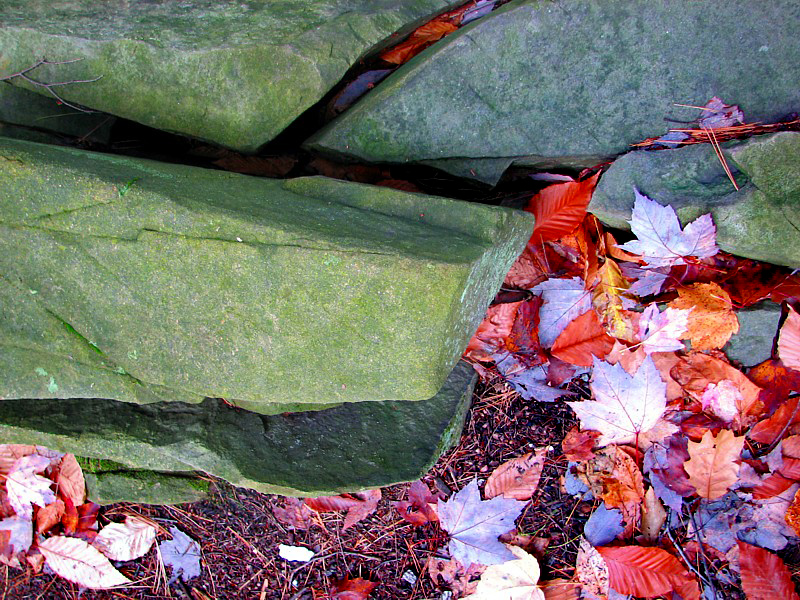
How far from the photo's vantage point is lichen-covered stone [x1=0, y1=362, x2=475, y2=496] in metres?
2.00

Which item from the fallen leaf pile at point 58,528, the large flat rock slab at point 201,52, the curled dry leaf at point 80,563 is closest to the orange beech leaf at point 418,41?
the large flat rock slab at point 201,52

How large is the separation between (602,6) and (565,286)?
36.9 inches

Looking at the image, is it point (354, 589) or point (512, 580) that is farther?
point (354, 589)

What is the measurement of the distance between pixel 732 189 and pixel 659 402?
789 mm

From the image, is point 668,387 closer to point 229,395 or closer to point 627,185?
point 627,185

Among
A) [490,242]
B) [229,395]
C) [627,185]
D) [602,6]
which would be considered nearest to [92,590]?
[229,395]

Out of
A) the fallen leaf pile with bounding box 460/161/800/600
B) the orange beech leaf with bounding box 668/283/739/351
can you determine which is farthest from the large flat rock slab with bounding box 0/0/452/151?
the orange beech leaf with bounding box 668/283/739/351

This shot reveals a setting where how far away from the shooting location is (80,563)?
2682 mm

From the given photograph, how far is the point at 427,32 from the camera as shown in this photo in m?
2.13

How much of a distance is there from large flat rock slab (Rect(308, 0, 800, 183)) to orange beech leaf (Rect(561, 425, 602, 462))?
3.39 ft

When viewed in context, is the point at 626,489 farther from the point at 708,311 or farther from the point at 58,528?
the point at 58,528

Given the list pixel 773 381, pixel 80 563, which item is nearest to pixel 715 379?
pixel 773 381

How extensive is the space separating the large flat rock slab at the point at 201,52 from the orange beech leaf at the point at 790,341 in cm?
165

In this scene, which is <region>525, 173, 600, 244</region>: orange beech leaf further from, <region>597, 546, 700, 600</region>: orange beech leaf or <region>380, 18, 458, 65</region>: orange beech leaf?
<region>597, 546, 700, 600</region>: orange beech leaf
